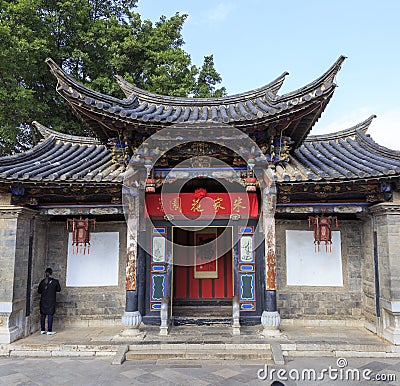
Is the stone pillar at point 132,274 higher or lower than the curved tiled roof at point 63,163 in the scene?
lower

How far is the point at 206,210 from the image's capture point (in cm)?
777

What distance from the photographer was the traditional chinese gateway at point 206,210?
22.3 feet

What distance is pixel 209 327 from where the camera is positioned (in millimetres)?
7832

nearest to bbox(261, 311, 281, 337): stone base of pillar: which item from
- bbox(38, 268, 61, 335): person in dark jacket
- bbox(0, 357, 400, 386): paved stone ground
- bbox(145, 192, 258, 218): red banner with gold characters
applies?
bbox(0, 357, 400, 386): paved stone ground

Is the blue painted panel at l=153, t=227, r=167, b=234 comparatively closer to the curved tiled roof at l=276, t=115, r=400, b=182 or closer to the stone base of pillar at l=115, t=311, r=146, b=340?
the stone base of pillar at l=115, t=311, r=146, b=340

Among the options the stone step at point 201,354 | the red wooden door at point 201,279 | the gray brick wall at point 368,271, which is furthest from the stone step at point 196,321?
the gray brick wall at point 368,271

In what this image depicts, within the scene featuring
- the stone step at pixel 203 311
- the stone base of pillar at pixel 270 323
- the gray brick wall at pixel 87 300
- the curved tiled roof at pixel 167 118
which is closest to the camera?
the curved tiled roof at pixel 167 118

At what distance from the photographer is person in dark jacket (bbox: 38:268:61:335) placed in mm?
7707

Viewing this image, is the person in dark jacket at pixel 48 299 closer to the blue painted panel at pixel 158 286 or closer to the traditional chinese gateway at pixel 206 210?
the traditional chinese gateway at pixel 206 210

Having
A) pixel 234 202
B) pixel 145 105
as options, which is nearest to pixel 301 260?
pixel 234 202

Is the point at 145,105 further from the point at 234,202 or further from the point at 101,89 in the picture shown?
the point at 101,89

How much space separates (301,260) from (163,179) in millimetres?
3855

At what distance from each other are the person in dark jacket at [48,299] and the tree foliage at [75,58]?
26.1ft

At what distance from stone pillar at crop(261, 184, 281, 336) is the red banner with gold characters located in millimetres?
465
